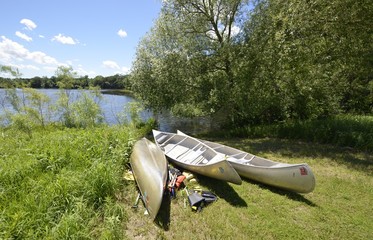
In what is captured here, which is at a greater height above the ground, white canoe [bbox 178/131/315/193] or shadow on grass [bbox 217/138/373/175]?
white canoe [bbox 178/131/315/193]

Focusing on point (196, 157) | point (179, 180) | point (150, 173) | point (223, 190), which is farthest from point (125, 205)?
point (196, 157)

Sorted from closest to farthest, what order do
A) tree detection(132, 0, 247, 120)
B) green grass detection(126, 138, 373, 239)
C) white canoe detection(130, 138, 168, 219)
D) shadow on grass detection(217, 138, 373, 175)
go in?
green grass detection(126, 138, 373, 239) < white canoe detection(130, 138, 168, 219) < shadow on grass detection(217, 138, 373, 175) < tree detection(132, 0, 247, 120)

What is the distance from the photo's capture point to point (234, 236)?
327 cm

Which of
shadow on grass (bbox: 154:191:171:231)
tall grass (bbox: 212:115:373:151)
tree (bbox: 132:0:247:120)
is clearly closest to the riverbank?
shadow on grass (bbox: 154:191:171:231)

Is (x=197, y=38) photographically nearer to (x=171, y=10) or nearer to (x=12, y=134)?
(x=171, y=10)

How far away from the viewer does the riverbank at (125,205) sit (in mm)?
3207

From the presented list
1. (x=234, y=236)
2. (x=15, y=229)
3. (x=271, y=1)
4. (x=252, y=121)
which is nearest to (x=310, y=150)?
(x=252, y=121)

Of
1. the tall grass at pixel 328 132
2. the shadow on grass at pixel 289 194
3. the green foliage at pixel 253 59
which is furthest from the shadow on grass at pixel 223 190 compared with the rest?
the green foliage at pixel 253 59

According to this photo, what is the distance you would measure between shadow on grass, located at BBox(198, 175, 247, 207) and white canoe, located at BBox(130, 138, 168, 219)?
982 mm

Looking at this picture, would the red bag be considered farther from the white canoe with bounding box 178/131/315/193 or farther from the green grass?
the white canoe with bounding box 178/131/315/193

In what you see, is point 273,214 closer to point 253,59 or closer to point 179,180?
point 179,180

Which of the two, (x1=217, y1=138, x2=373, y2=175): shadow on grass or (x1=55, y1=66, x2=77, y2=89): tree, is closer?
(x1=217, y1=138, x2=373, y2=175): shadow on grass

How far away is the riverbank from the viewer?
126 inches

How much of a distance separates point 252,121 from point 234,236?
881cm
